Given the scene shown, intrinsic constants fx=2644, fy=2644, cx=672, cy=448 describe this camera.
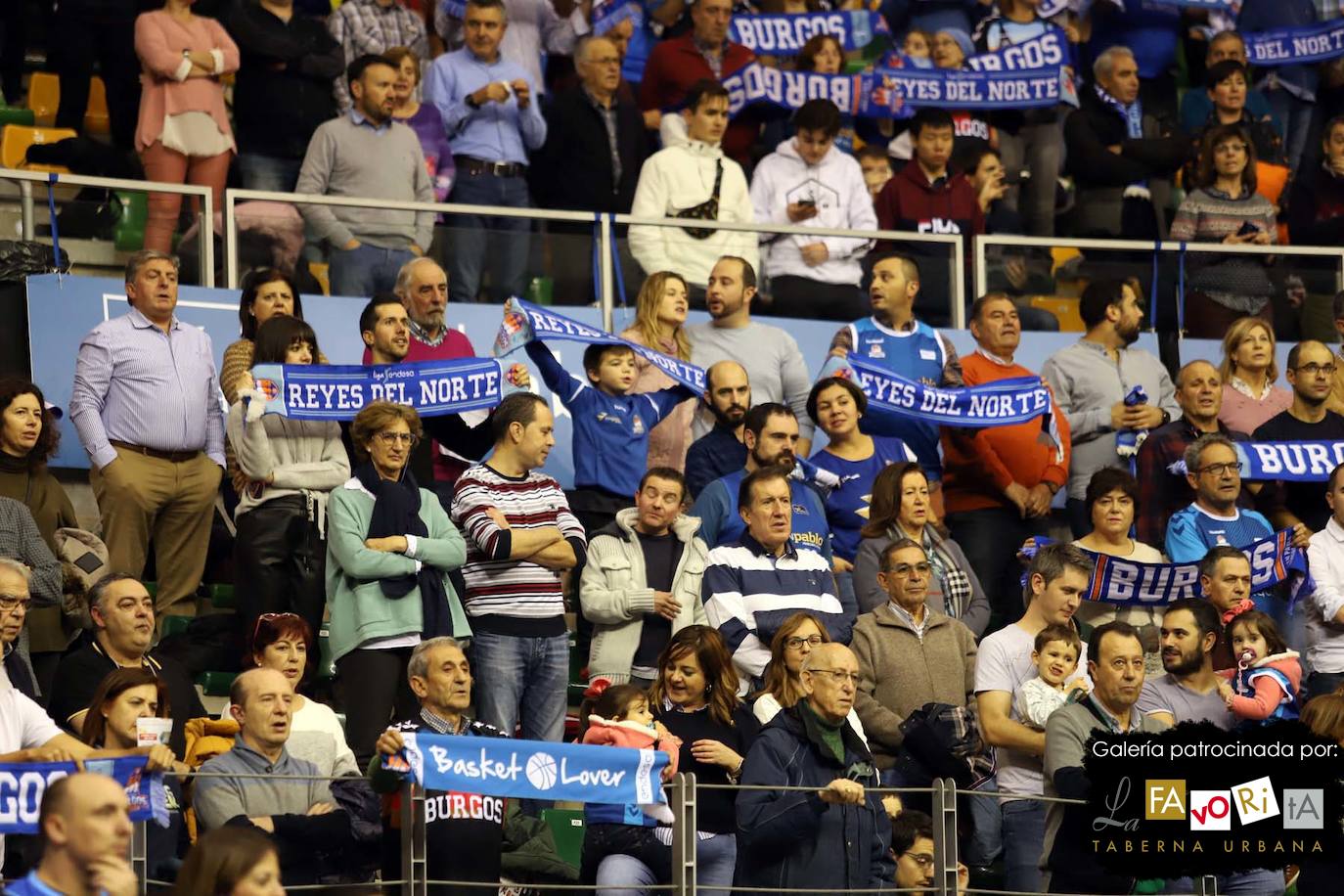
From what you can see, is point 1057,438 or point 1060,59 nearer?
point 1057,438

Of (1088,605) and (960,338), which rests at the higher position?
(960,338)

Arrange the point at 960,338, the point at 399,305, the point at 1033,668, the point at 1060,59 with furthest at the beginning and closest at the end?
the point at 1060,59 → the point at 960,338 → the point at 399,305 → the point at 1033,668

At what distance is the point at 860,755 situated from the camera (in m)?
9.59

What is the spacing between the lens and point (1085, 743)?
32.0 ft

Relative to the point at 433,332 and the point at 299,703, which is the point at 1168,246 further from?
the point at 299,703

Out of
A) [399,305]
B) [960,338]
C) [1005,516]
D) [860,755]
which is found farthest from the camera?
[960,338]

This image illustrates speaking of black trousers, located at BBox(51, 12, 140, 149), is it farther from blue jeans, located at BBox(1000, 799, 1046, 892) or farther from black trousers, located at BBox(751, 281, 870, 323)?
blue jeans, located at BBox(1000, 799, 1046, 892)

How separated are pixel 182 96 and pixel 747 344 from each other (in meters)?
3.37

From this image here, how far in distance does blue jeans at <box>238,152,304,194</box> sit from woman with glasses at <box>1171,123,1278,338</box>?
5.31m

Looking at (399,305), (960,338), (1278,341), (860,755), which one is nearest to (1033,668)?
(860,755)

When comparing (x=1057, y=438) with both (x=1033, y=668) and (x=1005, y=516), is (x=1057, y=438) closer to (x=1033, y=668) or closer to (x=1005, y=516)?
(x=1005, y=516)

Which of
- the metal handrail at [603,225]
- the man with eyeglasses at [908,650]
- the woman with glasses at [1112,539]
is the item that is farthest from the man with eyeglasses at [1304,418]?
the man with eyeglasses at [908,650]

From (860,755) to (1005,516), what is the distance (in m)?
3.92

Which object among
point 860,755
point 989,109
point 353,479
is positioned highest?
point 989,109
